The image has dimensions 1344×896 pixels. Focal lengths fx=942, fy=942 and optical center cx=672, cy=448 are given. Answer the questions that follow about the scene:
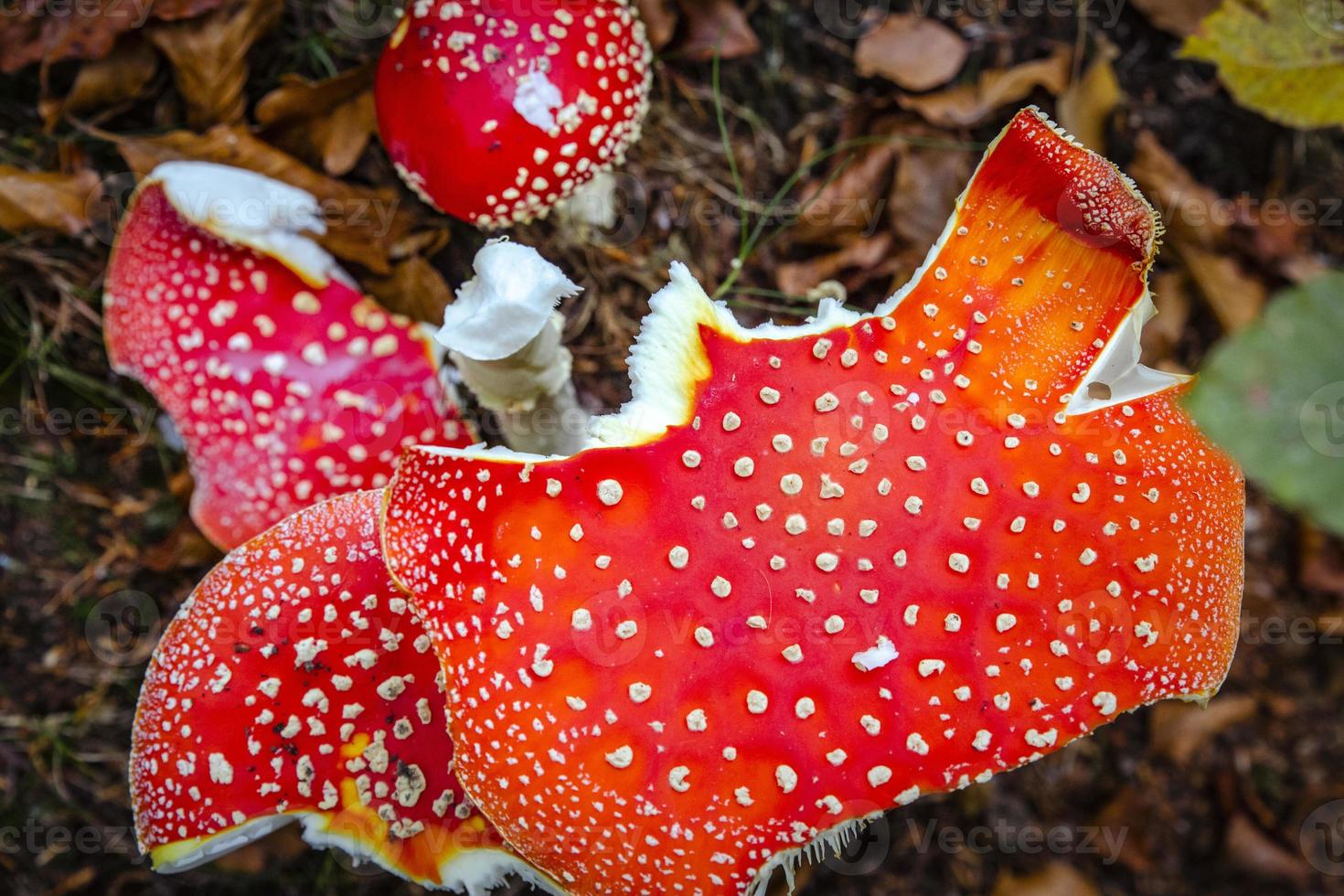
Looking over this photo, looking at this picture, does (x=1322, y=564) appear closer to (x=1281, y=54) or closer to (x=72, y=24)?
(x=1281, y=54)

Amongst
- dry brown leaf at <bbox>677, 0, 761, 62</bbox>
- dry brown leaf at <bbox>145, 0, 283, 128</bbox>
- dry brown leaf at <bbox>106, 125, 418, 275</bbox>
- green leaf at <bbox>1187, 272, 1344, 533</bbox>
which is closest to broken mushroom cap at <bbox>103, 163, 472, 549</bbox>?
dry brown leaf at <bbox>106, 125, 418, 275</bbox>

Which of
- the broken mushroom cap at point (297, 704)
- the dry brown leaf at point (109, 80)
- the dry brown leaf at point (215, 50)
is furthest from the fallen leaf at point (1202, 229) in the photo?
the dry brown leaf at point (109, 80)

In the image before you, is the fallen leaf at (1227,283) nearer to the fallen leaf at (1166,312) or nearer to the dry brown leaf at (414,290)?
the fallen leaf at (1166,312)

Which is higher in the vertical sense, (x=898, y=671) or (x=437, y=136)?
(x=437, y=136)

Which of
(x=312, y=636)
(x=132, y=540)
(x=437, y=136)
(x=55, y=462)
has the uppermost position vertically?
(x=437, y=136)

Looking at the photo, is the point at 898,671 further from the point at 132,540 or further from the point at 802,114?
the point at 132,540

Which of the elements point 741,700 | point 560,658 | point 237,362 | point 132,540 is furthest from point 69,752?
point 741,700
